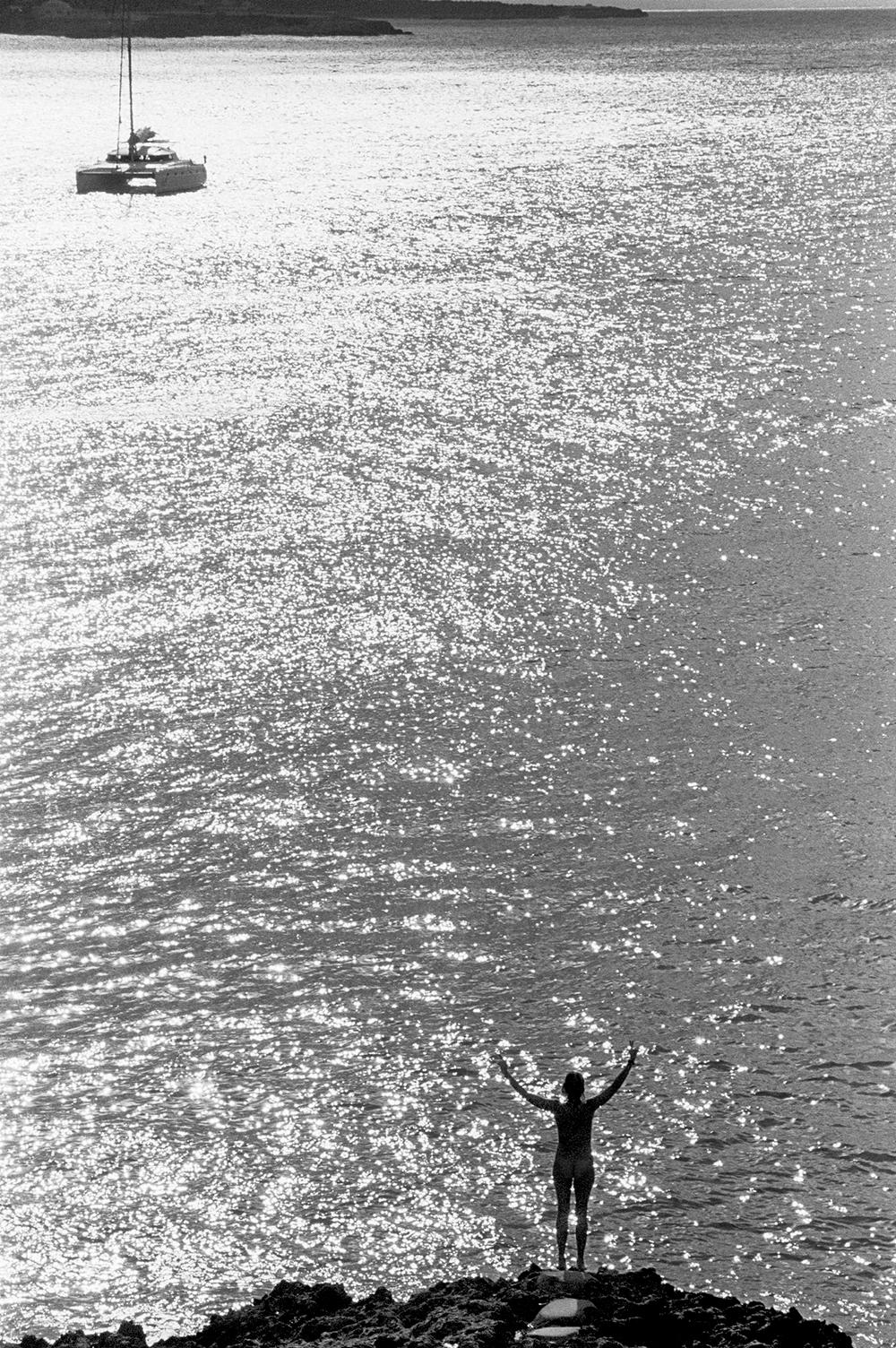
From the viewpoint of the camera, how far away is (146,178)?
103875 millimetres

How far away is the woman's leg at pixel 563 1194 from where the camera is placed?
49.8 ft

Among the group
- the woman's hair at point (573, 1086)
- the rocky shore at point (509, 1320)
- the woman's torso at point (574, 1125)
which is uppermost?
the woman's hair at point (573, 1086)

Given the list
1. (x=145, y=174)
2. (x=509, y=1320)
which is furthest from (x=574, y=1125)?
(x=145, y=174)

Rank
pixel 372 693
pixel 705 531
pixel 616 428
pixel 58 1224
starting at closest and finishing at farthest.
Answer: pixel 58 1224, pixel 372 693, pixel 705 531, pixel 616 428

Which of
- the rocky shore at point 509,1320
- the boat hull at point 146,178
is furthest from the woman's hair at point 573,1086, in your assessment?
the boat hull at point 146,178

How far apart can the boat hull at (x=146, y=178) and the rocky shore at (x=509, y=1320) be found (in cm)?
9107

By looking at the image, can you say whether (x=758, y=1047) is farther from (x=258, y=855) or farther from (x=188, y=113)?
(x=188, y=113)

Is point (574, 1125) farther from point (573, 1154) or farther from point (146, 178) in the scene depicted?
point (146, 178)

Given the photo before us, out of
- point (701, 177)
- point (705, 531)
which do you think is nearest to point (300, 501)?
point (705, 531)

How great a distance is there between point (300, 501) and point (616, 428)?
10.7 m

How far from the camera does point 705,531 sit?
3878cm

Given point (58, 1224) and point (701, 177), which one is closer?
point (58, 1224)

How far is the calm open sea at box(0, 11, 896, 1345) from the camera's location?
1853cm

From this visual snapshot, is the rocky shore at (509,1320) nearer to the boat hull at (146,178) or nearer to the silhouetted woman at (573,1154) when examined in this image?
the silhouetted woman at (573,1154)
